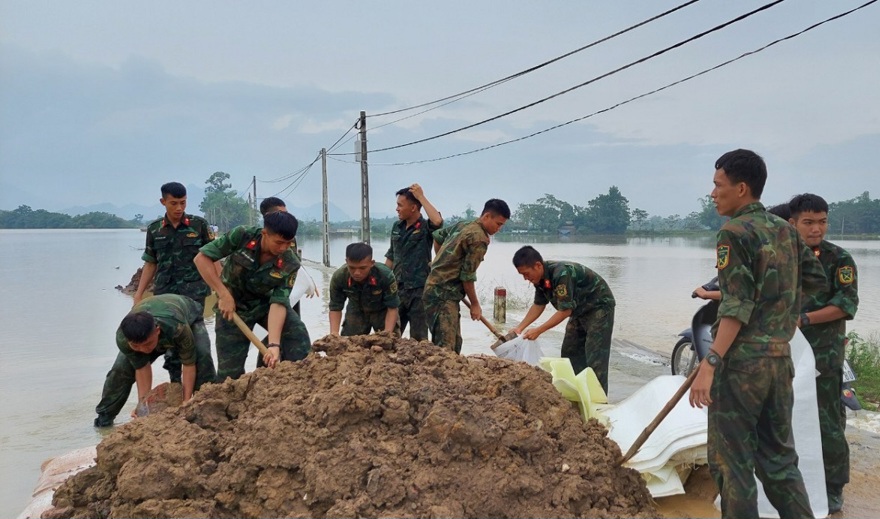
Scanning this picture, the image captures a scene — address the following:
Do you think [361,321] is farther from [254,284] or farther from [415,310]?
[254,284]

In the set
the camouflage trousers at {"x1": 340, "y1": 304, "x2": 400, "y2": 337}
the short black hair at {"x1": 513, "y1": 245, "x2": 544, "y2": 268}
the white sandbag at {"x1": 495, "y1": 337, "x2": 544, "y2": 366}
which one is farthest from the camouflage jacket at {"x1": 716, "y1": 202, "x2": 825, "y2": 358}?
the camouflage trousers at {"x1": 340, "y1": 304, "x2": 400, "y2": 337}

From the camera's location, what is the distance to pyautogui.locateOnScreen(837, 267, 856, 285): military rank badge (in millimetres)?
2898

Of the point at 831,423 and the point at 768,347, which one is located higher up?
the point at 768,347

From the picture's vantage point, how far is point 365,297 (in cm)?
476

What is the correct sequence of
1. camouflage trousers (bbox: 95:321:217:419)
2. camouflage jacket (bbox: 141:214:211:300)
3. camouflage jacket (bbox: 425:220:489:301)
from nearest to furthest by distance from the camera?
camouflage trousers (bbox: 95:321:217:419), camouflage jacket (bbox: 425:220:489:301), camouflage jacket (bbox: 141:214:211:300)

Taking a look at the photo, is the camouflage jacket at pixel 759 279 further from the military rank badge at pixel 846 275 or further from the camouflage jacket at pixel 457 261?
the camouflage jacket at pixel 457 261

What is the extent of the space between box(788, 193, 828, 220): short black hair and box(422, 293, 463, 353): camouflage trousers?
245cm

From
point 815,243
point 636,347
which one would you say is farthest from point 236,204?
point 815,243

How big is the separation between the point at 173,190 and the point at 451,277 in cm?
225

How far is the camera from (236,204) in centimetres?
7181

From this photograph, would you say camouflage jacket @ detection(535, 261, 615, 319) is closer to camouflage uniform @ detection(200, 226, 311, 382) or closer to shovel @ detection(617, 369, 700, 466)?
shovel @ detection(617, 369, 700, 466)

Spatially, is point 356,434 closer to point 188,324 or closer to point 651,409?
point 651,409

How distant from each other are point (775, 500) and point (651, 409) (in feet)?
2.85

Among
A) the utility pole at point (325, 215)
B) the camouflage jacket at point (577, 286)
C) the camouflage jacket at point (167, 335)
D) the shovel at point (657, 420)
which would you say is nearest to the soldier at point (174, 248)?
the camouflage jacket at point (167, 335)
